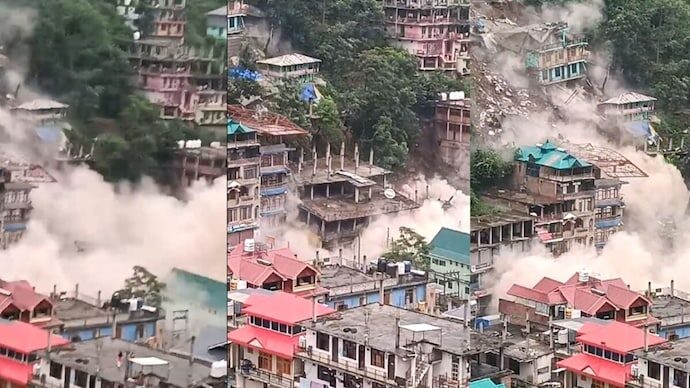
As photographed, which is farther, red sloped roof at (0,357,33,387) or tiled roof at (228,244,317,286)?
tiled roof at (228,244,317,286)

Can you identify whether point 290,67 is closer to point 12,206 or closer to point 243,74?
point 243,74

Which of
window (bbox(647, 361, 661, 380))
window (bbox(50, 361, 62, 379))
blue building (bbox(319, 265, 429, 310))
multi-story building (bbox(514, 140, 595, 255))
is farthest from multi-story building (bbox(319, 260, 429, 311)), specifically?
window (bbox(50, 361, 62, 379))

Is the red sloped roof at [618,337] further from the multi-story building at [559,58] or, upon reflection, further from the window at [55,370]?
the window at [55,370]

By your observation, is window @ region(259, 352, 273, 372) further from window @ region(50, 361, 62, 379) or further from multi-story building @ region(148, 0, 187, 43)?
multi-story building @ region(148, 0, 187, 43)

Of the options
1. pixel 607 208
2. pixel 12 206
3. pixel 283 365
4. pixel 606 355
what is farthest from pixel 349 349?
pixel 12 206

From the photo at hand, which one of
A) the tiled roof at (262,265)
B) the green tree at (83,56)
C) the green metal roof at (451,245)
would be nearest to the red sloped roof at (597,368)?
the green metal roof at (451,245)
